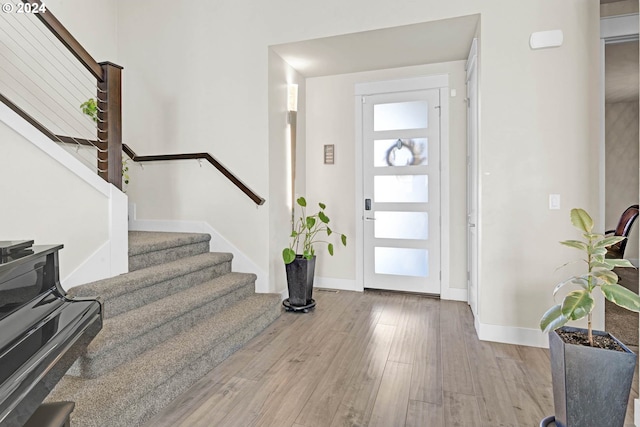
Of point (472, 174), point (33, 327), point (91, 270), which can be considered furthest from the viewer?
point (472, 174)

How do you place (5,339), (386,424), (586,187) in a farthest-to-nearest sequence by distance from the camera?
1. (586,187)
2. (386,424)
3. (5,339)

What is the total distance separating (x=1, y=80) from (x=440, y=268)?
4597 mm

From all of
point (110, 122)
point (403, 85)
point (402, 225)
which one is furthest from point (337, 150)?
point (110, 122)

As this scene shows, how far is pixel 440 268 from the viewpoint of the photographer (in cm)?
402

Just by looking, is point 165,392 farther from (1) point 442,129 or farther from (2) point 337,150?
(1) point 442,129

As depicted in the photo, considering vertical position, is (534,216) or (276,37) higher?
(276,37)

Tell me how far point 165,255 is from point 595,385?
9.77 feet

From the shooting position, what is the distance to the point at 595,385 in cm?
155

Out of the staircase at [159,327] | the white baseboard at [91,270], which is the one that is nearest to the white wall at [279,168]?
the staircase at [159,327]

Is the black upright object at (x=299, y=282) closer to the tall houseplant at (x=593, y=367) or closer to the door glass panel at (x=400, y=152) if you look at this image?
the door glass panel at (x=400, y=152)

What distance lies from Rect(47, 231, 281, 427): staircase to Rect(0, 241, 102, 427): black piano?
74 centimetres

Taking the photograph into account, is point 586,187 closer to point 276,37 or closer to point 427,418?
point 427,418

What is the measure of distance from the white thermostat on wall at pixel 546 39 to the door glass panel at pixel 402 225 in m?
1.89

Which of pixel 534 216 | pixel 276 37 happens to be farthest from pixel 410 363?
pixel 276 37
